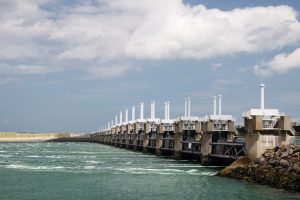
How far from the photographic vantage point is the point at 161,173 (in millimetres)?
64938

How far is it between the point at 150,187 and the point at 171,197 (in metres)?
6.42

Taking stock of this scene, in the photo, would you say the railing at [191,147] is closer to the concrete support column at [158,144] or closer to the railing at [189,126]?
the railing at [189,126]

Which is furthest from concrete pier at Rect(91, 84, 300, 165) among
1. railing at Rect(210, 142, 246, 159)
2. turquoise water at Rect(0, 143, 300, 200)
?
turquoise water at Rect(0, 143, 300, 200)

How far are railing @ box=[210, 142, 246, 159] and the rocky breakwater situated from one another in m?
8.97

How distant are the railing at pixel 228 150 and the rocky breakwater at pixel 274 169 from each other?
897 cm

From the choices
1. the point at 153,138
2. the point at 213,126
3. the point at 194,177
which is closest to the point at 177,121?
the point at 213,126

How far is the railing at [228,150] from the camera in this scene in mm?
68062

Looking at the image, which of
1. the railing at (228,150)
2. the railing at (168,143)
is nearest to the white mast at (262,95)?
the railing at (228,150)

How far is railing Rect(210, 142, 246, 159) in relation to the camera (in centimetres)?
6806

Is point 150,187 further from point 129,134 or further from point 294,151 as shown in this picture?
point 129,134

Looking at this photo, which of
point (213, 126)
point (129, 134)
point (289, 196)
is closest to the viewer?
point (289, 196)

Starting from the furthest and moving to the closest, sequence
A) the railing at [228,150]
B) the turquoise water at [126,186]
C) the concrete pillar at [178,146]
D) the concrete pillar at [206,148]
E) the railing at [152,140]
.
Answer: the railing at [152,140], the concrete pillar at [178,146], the concrete pillar at [206,148], the railing at [228,150], the turquoise water at [126,186]

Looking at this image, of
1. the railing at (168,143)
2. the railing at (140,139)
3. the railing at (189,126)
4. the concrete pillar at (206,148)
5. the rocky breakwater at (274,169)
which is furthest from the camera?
the railing at (140,139)

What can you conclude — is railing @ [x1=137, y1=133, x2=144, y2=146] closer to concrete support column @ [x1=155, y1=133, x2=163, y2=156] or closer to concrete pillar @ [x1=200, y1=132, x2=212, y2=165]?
concrete support column @ [x1=155, y1=133, x2=163, y2=156]
